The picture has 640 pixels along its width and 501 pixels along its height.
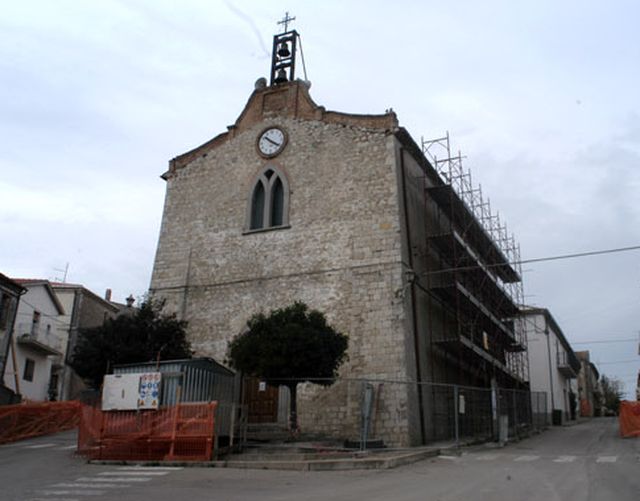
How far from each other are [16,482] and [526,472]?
962 centimetres

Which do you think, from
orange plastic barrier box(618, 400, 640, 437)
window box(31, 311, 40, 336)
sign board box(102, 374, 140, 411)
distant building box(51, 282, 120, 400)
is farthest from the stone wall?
distant building box(51, 282, 120, 400)

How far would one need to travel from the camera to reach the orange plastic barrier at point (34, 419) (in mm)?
20078

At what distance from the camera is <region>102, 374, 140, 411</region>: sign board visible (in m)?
15.0

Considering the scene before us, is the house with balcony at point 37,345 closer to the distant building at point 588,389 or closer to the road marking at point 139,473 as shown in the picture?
the road marking at point 139,473

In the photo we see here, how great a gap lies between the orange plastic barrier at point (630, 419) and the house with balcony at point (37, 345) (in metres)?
27.2

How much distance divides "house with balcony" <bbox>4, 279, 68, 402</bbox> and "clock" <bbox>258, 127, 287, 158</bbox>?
15488mm

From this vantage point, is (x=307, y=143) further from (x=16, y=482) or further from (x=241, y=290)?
(x=16, y=482)

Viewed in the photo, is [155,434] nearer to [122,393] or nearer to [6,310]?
[122,393]

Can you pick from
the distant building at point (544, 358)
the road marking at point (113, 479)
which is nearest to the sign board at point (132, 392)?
the road marking at point (113, 479)

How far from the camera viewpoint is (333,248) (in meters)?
21.4

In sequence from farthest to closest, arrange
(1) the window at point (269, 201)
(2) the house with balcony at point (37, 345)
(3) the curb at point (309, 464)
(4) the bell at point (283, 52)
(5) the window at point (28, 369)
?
(5) the window at point (28, 369) → (2) the house with balcony at point (37, 345) → (4) the bell at point (283, 52) → (1) the window at point (269, 201) → (3) the curb at point (309, 464)

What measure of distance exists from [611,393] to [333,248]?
68145 millimetres

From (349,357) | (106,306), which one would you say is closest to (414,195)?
(349,357)

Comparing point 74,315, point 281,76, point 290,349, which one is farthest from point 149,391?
point 74,315
